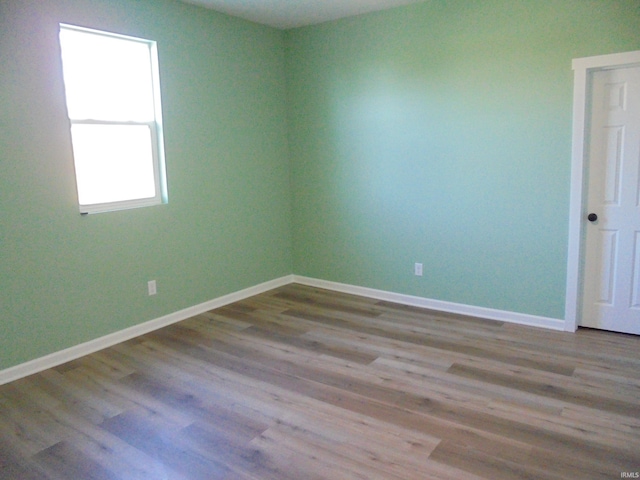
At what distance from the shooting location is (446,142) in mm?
4160

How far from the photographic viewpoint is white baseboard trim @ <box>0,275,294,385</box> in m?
3.23

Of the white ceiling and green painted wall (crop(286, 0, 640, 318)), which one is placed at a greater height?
the white ceiling

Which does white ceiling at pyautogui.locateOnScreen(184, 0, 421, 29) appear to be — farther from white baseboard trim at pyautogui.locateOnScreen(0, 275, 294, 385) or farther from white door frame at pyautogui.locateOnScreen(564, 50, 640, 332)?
white baseboard trim at pyautogui.locateOnScreen(0, 275, 294, 385)

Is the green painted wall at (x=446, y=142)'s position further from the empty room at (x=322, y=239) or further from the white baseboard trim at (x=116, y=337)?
the white baseboard trim at (x=116, y=337)

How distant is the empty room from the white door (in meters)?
0.01

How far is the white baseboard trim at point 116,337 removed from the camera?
3.23 m

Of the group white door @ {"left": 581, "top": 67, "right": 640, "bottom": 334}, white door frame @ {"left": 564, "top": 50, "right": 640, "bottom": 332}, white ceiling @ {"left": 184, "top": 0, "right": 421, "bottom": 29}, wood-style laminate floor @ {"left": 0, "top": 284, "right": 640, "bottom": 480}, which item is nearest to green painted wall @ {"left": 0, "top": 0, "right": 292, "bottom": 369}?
white ceiling @ {"left": 184, "top": 0, "right": 421, "bottom": 29}

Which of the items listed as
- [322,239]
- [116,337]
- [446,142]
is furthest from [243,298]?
[446,142]

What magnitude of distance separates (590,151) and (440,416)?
7.66 feet

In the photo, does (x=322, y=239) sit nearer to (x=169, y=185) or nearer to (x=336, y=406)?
(x=169, y=185)

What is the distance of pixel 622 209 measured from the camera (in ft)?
11.8

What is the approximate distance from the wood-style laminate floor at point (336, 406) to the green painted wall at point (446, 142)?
65 centimetres

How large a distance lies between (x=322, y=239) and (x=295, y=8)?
7.24ft

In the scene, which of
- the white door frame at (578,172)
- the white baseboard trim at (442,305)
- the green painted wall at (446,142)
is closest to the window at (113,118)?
the green painted wall at (446,142)
